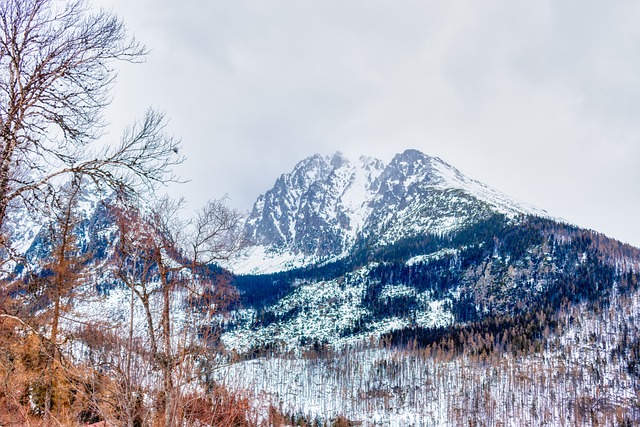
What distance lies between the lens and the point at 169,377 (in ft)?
25.5

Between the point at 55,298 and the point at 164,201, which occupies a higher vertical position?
the point at 164,201

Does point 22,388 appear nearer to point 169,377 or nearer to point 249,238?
point 249,238

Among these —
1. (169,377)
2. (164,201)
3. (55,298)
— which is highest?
(164,201)

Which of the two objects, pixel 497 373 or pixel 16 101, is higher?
pixel 16 101

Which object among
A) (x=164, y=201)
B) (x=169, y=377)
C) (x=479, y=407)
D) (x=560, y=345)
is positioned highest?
(x=164, y=201)

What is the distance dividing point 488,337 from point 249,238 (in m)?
198

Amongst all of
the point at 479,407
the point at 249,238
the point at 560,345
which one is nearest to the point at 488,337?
the point at 560,345

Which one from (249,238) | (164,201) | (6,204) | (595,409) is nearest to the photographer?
(6,204)

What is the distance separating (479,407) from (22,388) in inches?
6185

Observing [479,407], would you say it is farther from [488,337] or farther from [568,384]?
[488,337]

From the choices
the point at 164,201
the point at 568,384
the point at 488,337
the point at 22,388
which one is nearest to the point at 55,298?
the point at 22,388

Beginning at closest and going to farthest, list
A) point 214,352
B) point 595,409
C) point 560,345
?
1. point 214,352
2. point 595,409
3. point 560,345

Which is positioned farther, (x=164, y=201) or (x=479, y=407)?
(x=479, y=407)

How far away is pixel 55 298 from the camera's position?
16.5m
